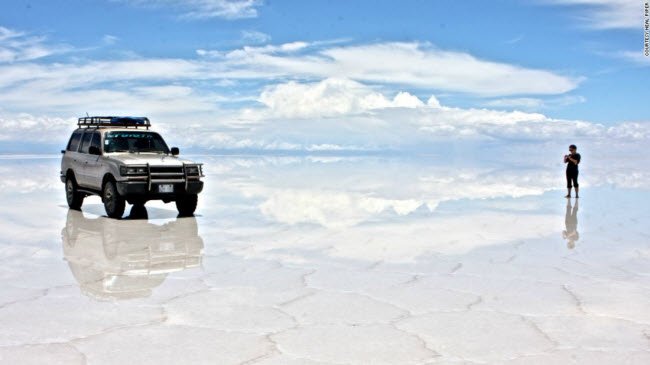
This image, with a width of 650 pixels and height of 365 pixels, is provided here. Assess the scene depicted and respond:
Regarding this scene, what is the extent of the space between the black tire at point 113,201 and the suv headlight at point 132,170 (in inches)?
17.3

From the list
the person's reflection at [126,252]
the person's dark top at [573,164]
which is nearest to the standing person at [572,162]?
the person's dark top at [573,164]

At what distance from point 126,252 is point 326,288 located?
3.54 m

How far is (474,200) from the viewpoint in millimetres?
16688

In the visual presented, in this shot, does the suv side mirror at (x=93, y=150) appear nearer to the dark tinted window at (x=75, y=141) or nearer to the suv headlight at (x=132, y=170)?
the suv headlight at (x=132, y=170)

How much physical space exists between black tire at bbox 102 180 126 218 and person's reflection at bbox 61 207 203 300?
22 cm

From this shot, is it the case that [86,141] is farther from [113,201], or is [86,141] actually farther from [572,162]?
[572,162]

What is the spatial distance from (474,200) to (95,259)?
1094 centimetres

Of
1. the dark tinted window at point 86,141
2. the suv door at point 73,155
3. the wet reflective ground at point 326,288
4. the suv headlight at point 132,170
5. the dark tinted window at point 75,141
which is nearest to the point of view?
the wet reflective ground at point 326,288

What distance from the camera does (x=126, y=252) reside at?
28.9ft

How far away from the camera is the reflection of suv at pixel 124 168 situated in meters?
12.7

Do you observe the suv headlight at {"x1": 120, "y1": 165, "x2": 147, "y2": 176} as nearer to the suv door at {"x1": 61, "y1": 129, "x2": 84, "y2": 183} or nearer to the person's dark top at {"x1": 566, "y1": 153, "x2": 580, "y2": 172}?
the suv door at {"x1": 61, "y1": 129, "x2": 84, "y2": 183}

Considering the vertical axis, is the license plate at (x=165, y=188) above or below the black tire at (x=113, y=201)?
above

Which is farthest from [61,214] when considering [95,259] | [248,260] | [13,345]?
[13,345]

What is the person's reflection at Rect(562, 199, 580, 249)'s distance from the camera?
9.88 meters
